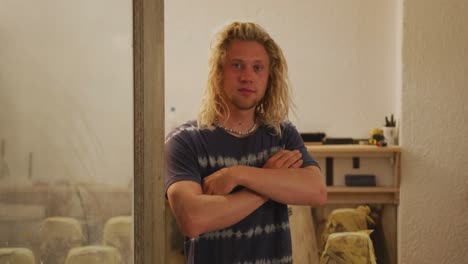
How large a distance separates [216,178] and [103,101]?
27.3 inches

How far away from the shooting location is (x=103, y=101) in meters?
0.74

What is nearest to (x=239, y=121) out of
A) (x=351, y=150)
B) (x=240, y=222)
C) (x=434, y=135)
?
(x=240, y=222)

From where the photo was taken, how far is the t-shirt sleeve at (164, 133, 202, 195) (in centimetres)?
141

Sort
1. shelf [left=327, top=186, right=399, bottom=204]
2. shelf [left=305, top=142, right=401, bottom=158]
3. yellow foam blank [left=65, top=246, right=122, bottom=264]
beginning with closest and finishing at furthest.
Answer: yellow foam blank [left=65, top=246, right=122, bottom=264], shelf [left=305, top=142, right=401, bottom=158], shelf [left=327, top=186, right=399, bottom=204]

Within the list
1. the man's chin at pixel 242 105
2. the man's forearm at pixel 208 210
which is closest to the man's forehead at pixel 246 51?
the man's chin at pixel 242 105

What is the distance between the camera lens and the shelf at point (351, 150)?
14.0 ft

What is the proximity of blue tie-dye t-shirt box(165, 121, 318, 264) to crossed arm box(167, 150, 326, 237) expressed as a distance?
39mm

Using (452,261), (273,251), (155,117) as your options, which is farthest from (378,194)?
(155,117)

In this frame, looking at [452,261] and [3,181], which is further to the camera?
[452,261]

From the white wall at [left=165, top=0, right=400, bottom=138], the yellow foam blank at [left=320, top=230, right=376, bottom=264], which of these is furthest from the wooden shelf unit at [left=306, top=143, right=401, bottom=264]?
the yellow foam blank at [left=320, top=230, right=376, bottom=264]

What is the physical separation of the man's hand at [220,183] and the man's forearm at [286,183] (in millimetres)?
17

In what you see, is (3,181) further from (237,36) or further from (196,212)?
(237,36)

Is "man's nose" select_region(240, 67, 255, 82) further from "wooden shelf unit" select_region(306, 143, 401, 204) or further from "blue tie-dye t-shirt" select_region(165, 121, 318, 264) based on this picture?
"wooden shelf unit" select_region(306, 143, 401, 204)

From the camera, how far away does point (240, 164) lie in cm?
148
